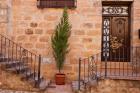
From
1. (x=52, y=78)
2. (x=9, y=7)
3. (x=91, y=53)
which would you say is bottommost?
(x=52, y=78)

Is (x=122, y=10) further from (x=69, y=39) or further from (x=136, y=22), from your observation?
(x=69, y=39)

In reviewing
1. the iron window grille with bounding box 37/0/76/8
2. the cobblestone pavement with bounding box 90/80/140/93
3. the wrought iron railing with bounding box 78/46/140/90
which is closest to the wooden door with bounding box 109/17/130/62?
the wrought iron railing with bounding box 78/46/140/90

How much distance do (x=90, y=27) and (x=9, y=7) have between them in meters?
3.00

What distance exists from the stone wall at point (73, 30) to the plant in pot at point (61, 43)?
13.0 inches

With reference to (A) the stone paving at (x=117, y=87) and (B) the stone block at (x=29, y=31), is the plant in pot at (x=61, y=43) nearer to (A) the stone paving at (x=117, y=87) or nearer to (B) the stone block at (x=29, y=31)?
(B) the stone block at (x=29, y=31)

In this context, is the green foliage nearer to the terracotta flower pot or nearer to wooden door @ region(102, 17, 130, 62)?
the terracotta flower pot

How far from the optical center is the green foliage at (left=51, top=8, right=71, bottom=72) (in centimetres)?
1120

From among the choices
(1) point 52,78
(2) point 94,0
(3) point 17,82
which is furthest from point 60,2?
(3) point 17,82

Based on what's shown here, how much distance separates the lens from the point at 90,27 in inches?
462

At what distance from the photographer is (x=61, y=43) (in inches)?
441

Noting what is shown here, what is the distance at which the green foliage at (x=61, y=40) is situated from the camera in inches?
441

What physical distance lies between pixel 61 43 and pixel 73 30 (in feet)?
2.68

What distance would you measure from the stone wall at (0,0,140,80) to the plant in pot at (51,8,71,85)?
0.33m

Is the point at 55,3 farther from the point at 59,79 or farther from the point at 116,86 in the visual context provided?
the point at 116,86
